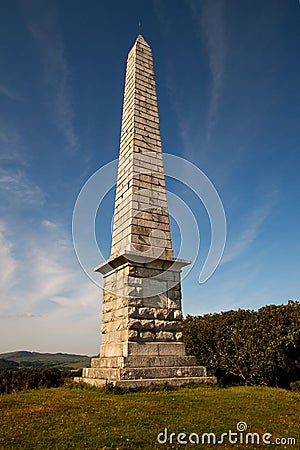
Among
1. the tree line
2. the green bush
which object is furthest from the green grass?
the green bush

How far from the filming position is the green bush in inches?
501

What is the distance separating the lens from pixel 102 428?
4.91 meters

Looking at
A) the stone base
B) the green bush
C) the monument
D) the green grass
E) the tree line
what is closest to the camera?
the green grass

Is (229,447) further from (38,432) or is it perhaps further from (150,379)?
(150,379)

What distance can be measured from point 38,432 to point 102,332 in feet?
17.2

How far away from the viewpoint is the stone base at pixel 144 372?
7785 millimetres

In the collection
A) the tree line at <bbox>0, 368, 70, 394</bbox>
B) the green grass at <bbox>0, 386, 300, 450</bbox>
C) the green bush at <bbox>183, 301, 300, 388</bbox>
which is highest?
the green bush at <bbox>183, 301, 300, 388</bbox>

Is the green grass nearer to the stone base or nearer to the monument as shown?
the stone base

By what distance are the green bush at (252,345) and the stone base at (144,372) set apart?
3.86m

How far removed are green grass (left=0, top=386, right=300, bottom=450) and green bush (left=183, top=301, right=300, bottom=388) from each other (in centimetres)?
520

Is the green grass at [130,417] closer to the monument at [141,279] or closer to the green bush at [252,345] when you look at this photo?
the monument at [141,279]

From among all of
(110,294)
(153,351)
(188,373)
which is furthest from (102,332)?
(188,373)

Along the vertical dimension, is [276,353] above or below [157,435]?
above

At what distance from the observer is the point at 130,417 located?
18.0ft
